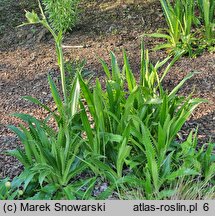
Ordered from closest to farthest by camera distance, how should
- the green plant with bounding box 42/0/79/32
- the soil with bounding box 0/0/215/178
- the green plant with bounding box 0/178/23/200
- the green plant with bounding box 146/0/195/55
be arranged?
1. the green plant with bounding box 0/178/23/200
2. the soil with bounding box 0/0/215/178
3. the green plant with bounding box 146/0/195/55
4. the green plant with bounding box 42/0/79/32

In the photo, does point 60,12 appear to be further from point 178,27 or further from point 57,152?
point 57,152

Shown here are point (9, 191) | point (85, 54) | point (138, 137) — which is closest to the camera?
point (9, 191)

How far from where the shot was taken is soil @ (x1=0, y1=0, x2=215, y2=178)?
3561mm

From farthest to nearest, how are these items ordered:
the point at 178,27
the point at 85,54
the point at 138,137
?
the point at 85,54
the point at 178,27
the point at 138,137

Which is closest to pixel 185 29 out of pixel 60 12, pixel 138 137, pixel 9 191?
pixel 60 12

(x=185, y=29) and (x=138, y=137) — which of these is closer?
(x=138, y=137)

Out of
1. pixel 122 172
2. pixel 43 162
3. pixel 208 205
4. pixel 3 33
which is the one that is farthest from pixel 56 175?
pixel 3 33

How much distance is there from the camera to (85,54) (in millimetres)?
4363

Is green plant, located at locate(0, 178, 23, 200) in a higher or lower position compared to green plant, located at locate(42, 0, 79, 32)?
lower

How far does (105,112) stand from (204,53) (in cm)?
163

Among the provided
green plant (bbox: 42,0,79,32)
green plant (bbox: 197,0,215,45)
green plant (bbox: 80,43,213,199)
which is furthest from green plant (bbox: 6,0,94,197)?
green plant (bbox: 197,0,215,45)

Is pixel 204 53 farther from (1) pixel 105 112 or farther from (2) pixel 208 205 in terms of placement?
(2) pixel 208 205

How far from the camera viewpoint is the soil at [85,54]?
356cm

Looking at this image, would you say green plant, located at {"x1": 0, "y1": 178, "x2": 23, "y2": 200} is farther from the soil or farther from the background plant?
the background plant
